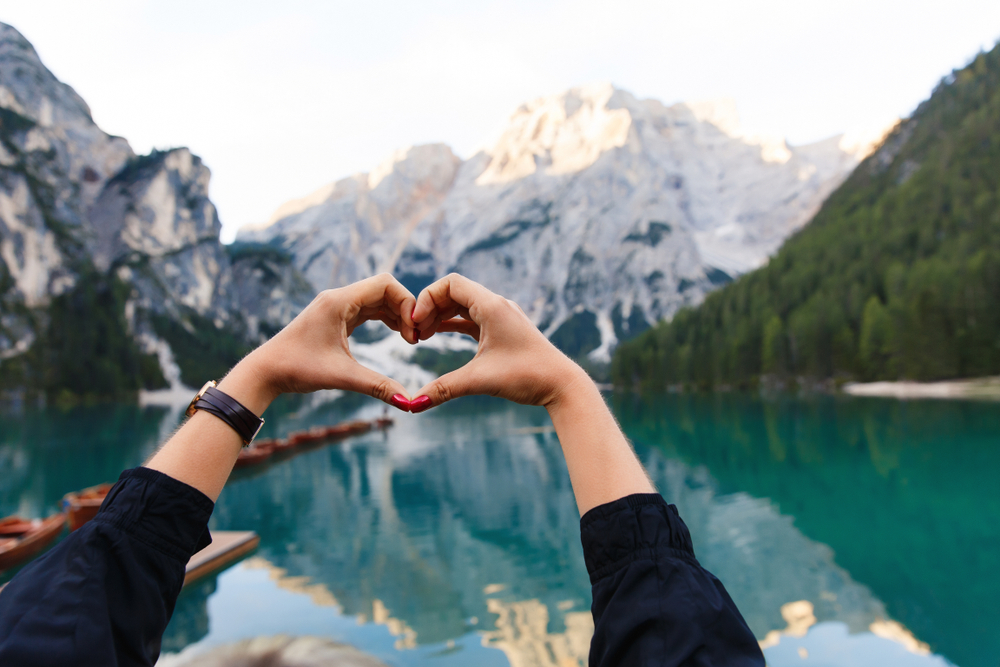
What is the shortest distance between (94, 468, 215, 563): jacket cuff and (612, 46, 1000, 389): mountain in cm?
7982

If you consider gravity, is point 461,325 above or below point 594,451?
above

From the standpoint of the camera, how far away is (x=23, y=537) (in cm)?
1595

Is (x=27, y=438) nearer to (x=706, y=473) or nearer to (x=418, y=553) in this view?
(x=418, y=553)

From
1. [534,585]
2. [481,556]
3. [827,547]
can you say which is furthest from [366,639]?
[827,547]

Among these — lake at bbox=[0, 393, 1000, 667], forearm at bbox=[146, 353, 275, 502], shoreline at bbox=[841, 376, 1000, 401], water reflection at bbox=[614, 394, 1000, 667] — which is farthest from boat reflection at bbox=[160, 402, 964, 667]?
shoreline at bbox=[841, 376, 1000, 401]

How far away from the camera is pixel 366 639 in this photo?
11023 mm

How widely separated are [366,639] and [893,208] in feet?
415

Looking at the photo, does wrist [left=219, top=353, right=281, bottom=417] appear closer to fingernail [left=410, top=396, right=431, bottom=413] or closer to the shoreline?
fingernail [left=410, top=396, right=431, bottom=413]

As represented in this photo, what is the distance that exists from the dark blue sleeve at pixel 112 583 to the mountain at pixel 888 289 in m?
79.9

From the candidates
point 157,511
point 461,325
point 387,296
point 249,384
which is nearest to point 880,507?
point 461,325

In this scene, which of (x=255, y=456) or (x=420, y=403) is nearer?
(x=420, y=403)

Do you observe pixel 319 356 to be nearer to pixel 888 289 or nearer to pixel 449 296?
pixel 449 296

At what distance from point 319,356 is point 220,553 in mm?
15817

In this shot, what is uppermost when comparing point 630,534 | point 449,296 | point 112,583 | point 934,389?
point 449,296
